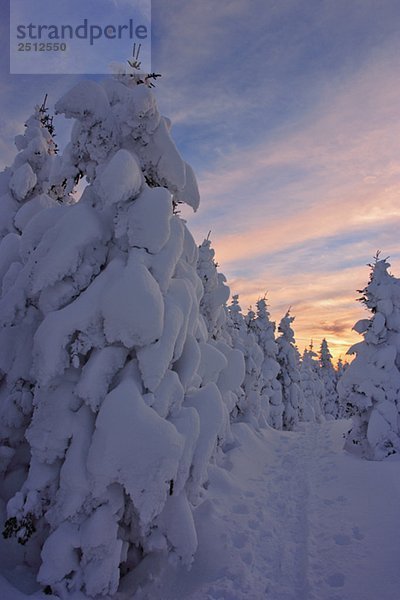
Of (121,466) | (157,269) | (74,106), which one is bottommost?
(121,466)

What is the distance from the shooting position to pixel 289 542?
885 centimetres

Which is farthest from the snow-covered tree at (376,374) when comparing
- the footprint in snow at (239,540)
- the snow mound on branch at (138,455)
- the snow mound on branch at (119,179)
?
the snow mound on branch at (119,179)

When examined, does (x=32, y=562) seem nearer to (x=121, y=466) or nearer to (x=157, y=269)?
(x=121, y=466)

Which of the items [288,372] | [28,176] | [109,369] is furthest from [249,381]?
[109,369]

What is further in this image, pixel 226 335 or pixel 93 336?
pixel 226 335

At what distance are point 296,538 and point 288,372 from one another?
102 feet

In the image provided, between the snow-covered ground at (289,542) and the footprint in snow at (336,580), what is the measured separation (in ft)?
0.06

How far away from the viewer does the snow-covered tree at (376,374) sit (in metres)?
17.7

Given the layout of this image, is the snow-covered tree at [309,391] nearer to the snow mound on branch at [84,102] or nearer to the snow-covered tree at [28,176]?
the snow-covered tree at [28,176]

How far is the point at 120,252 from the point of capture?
8.22m

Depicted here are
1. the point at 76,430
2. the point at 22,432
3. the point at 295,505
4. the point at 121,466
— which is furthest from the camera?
the point at 295,505

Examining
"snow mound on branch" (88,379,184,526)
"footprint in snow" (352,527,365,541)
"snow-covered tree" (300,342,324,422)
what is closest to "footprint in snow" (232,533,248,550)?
"footprint in snow" (352,527,365,541)

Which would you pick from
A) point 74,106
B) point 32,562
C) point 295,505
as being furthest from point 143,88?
point 295,505

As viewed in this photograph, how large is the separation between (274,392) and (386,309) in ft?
61.4
